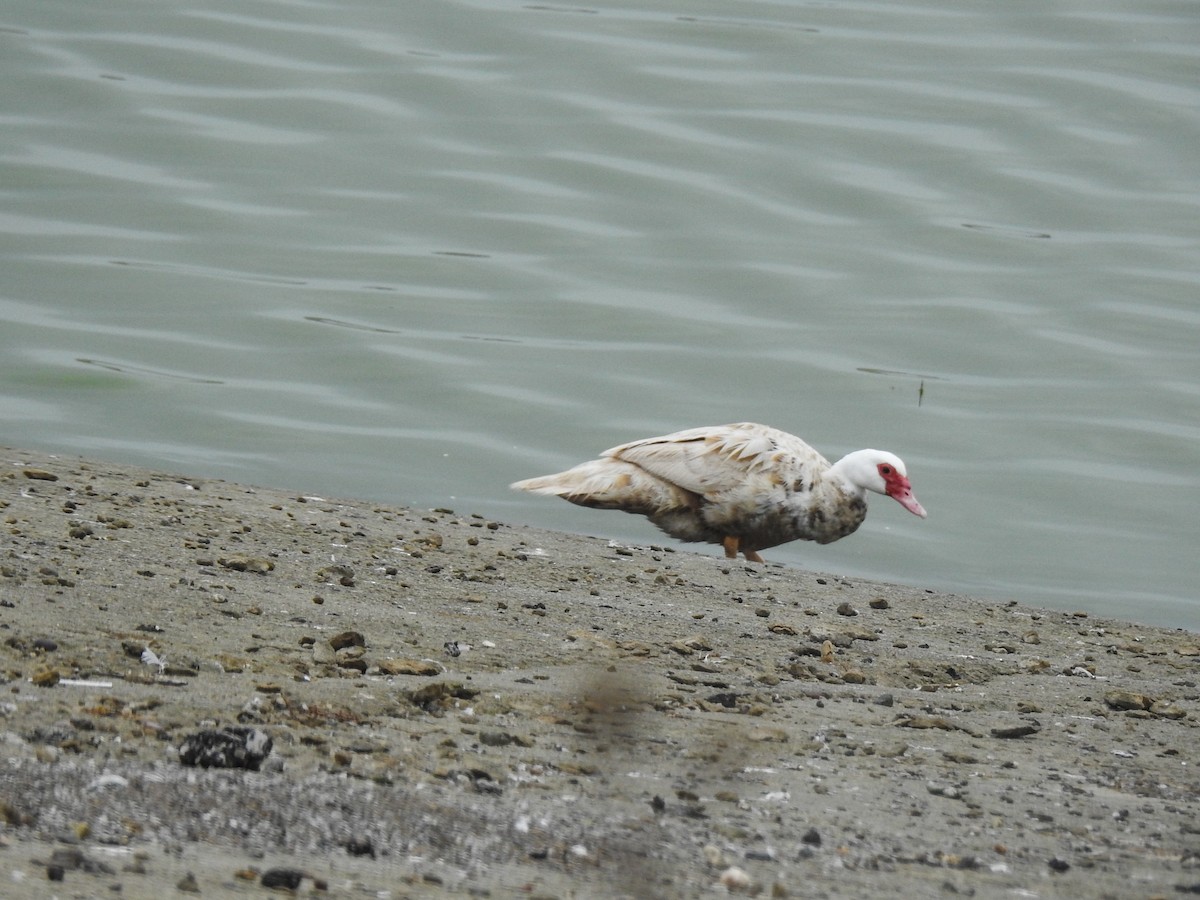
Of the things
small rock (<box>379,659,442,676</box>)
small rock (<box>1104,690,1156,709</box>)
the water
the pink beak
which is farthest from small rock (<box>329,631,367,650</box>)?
the pink beak

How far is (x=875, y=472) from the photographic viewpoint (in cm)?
984

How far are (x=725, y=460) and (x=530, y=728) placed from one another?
16.0 ft

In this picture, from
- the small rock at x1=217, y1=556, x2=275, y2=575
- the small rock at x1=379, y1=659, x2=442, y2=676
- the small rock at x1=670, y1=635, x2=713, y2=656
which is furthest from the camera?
the small rock at x1=217, y1=556, x2=275, y2=575

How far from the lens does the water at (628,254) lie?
38.2 ft

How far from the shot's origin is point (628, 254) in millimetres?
15641

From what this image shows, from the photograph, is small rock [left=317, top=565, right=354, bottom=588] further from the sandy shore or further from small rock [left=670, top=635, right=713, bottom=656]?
small rock [left=670, top=635, right=713, bottom=656]

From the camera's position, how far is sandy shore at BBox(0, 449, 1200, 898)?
3492mm

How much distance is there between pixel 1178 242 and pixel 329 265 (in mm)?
8002

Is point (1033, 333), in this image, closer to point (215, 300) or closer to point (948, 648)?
point (215, 300)

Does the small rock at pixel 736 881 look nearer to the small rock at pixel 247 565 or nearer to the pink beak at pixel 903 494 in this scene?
the small rock at pixel 247 565

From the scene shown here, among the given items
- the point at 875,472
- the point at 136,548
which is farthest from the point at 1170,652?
the point at 136,548

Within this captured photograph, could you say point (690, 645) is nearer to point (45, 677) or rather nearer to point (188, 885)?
point (45, 677)

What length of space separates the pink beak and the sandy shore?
2.40m

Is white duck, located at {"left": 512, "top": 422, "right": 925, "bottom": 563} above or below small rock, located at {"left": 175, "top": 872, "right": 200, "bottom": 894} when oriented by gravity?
below
